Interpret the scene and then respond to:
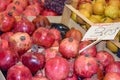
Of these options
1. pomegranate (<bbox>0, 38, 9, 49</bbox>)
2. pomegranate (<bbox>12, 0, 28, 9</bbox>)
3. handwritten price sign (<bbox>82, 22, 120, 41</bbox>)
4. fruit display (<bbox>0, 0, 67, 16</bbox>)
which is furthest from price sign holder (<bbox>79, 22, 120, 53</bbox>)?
pomegranate (<bbox>12, 0, 28, 9</bbox>)

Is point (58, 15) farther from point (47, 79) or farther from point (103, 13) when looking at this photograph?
point (47, 79)

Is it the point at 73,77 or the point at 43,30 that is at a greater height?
the point at 43,30

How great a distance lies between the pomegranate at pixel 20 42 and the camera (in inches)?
60.7

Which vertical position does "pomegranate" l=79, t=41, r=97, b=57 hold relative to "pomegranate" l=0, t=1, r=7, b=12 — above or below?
above

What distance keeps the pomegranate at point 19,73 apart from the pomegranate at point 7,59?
62 mm

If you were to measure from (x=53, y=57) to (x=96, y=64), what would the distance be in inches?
9.6

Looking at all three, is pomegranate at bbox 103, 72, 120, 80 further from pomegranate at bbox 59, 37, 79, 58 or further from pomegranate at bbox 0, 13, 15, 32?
pomegranate at bbox 0, 13, 15, 32

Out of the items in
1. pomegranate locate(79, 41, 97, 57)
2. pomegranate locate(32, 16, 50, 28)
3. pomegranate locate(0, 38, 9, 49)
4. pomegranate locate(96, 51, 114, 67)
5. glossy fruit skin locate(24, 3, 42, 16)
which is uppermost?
pomegranate locate(0, 38, 9, 49)

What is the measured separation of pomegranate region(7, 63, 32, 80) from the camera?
1.26m

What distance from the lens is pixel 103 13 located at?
2.27 metres

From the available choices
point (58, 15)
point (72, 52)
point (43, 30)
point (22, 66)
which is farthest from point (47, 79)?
point (58, 15)

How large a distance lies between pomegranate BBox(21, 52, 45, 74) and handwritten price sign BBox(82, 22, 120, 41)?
40 cm

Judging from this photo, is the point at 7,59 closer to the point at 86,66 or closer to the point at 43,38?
the point at 43,38

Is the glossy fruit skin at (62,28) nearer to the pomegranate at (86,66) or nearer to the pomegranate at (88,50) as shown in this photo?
the pomegranate at (88,50)
